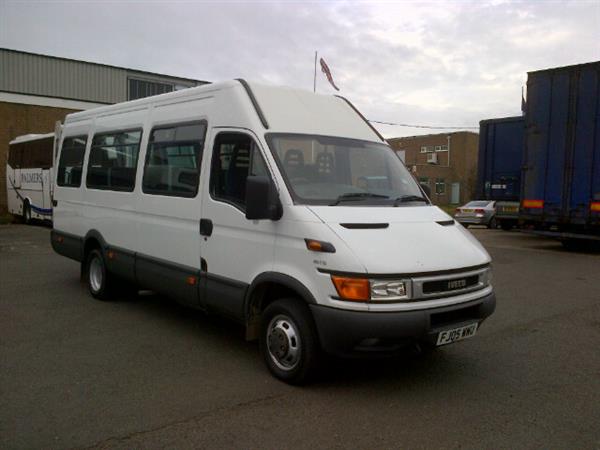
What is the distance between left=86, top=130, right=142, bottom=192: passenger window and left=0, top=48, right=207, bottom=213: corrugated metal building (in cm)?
2021

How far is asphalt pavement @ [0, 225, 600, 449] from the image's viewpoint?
144 inches

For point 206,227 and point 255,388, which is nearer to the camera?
point 255,388

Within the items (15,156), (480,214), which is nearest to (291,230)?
(480,214)

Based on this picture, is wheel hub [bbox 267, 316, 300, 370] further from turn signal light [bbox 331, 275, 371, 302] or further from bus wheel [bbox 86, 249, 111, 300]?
bus wheel [bbox 86, 249, 111, 300]

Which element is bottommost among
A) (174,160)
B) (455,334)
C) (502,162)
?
(455,334)

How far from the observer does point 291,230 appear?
443 cm

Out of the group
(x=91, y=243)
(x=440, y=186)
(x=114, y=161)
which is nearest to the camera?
(x=114, y=161)

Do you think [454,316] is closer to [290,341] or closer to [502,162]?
[290,341]

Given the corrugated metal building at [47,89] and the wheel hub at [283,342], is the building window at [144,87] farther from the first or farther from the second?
the wheel hub at [283,342]

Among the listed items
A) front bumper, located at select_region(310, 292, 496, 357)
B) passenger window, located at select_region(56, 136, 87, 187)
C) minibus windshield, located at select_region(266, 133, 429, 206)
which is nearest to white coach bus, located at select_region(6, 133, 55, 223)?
passenger window, located at select_region(56, 136, 87, 187)

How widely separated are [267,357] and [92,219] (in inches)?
163


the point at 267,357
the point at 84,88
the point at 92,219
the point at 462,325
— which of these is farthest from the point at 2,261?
the point at 84,88

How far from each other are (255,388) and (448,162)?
5136 cm

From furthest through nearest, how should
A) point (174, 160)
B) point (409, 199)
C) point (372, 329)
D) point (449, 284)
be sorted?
1. point (174, 160)
2. point (409, 199)
3. point (449, 284)
4. point (372, 329)
